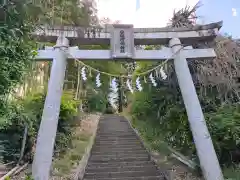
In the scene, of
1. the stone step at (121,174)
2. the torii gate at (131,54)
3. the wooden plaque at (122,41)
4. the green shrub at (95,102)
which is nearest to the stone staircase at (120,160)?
the stone step at (121,174)

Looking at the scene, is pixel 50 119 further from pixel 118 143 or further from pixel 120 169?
pixel 118 143

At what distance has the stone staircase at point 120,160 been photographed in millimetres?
7266

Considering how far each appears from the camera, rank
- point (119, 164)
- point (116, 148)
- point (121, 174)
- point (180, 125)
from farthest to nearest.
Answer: point (116, 148), point (180, 125), point (119, 164), point (121, 174)

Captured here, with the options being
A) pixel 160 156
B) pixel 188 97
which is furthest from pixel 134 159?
pixel 188 97

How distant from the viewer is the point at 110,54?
24.0 feet

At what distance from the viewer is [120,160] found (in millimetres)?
8391

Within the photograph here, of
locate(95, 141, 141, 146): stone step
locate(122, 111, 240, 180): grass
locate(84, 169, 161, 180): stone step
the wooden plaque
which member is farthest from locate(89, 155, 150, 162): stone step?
the wooden plaque

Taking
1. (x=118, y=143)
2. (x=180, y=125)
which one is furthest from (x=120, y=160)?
(x=180, y=125)

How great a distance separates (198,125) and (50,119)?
Result: 12.4 ft

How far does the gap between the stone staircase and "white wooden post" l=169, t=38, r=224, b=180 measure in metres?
1.34

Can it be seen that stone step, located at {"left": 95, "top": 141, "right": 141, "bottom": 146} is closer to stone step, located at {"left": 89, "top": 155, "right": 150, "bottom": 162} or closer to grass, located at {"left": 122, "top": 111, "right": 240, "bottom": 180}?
grass, located at {"left": 122, "top": 111, "right": 240, "bottom": 180}

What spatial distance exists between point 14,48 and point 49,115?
389 cm

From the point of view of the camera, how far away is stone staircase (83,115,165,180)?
23.8 ft

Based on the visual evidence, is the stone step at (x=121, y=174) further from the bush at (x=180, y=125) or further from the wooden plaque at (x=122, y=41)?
the wooden plaque at (x=122, y=41)
